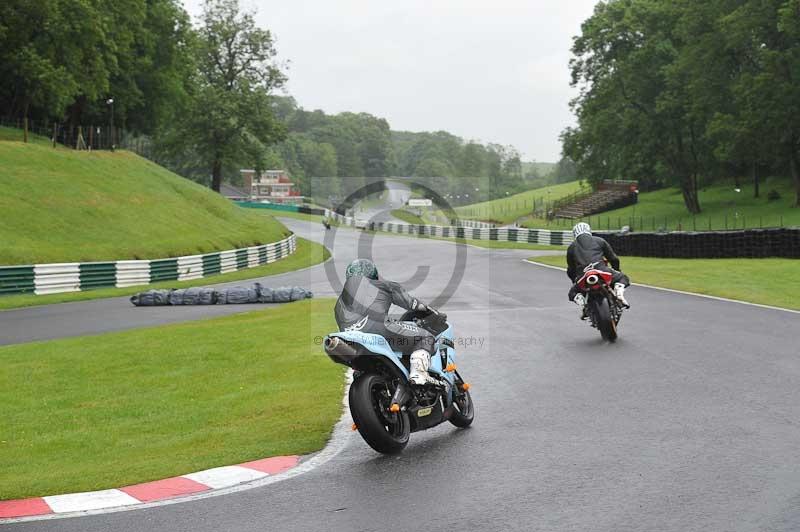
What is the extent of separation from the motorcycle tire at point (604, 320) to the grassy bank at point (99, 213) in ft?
81.7

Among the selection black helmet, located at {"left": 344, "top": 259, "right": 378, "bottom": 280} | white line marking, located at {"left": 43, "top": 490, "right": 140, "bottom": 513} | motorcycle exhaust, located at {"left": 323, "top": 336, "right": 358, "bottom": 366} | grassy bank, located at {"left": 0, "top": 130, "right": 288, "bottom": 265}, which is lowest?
white line marking, located at {"left": 43, "top": 490, "right": 140, "bottom": 513}

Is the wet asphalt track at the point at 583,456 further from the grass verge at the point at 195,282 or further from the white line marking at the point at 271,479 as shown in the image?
the grass verge at the point at 195,282

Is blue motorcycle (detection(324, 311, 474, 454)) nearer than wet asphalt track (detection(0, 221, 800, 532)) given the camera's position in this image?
No

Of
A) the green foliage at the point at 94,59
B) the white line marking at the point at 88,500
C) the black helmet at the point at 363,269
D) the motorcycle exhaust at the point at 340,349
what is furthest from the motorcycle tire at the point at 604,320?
the green foliage at the point at 94,59

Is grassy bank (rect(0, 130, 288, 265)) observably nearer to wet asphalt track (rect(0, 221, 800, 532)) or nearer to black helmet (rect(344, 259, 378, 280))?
wet asphalt track (rect(0, 221, 800, 532))

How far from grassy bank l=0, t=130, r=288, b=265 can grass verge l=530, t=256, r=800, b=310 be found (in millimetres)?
21698

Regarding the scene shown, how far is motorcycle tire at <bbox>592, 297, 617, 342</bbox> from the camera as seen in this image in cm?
1479

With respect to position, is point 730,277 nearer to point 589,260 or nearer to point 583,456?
point 589,260

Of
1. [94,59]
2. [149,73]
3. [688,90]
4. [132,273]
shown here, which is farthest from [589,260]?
[149,73]

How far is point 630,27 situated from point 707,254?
129 feet

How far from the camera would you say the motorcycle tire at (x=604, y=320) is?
1479cm

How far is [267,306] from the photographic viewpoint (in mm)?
25641

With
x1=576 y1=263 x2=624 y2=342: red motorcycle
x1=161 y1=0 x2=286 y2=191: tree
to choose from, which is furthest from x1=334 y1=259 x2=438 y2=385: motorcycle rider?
x1=161 y1=0 x2=286 y2=191: tree

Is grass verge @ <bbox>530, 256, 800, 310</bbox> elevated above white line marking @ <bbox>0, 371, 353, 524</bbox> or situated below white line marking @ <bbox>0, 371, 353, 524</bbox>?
above
